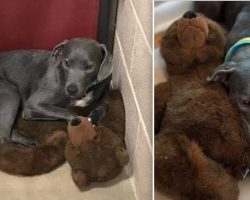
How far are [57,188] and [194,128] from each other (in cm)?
59

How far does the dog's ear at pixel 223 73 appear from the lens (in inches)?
60.6

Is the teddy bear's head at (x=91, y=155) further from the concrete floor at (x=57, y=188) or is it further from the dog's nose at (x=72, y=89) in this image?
the dog's nose at (x=72, y=89)

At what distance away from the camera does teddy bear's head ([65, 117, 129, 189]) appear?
1.60 meters

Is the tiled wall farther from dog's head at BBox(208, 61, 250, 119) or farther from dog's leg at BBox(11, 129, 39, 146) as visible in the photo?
dog's leg at BBox(11, 129, 39, 146)

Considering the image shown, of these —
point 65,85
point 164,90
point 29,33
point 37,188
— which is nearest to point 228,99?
point 164,90

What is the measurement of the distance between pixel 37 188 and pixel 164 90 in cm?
62

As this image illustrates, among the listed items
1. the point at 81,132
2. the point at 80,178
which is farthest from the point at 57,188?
the point at 81,132

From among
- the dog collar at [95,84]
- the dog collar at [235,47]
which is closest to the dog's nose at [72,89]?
the dog collar at [95,84]

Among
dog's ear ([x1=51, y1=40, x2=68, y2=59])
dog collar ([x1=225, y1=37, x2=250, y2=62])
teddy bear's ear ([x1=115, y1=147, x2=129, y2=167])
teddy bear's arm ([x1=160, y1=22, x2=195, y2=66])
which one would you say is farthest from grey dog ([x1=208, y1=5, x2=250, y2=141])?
dog's ear ([x1=51, y1=40, x2=68, y2=59])

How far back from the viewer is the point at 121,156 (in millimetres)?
1634

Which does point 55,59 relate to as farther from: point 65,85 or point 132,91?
point 132,91

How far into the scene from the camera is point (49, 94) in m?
1.84

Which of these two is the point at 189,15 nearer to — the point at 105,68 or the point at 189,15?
the point at 189,15

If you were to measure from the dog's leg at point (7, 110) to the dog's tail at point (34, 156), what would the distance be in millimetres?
65
